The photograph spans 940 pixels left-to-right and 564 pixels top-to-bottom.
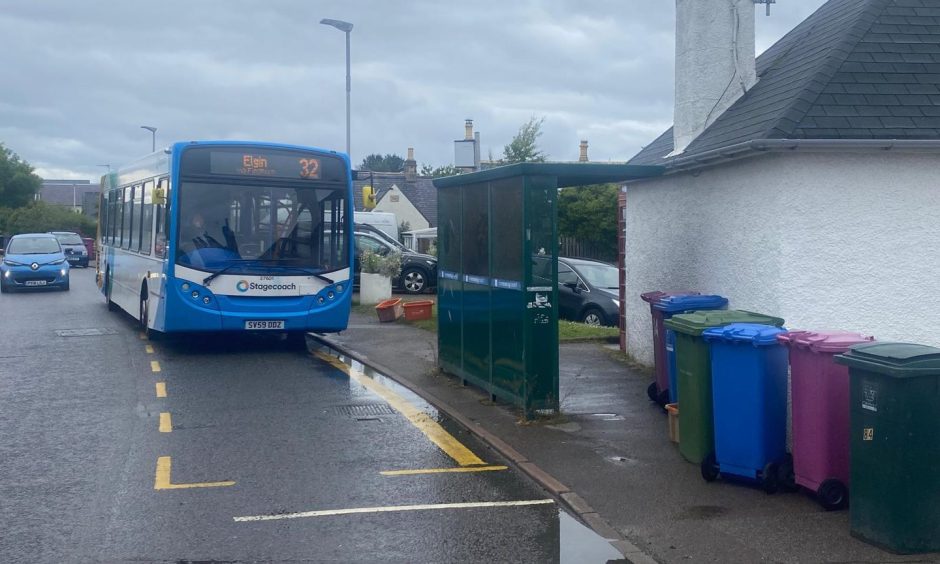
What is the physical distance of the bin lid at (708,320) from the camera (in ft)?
25.2

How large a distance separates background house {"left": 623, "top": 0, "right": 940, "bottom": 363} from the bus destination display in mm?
5663

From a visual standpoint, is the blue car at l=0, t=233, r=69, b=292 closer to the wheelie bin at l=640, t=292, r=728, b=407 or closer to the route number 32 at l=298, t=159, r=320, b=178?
the route number 32 at l=298, t=159, r=320, b=178

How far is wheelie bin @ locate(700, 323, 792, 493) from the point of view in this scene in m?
7.11

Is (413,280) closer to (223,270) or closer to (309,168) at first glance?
(309,168)

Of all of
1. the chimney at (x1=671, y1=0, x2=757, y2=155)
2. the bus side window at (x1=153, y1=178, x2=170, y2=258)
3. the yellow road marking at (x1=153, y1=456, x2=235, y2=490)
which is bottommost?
the yellow road marking at (x1=153, y1=456, x2=235, y2=490)

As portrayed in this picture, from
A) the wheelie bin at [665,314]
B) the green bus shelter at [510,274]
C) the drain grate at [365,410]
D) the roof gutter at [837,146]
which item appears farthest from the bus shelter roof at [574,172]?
the drain grate at [365,410]

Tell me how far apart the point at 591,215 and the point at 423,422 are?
70.1 ft

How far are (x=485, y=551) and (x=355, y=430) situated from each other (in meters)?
3.70

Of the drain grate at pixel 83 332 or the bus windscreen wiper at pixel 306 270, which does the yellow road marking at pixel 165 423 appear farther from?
the drain grate at pixel 83 332

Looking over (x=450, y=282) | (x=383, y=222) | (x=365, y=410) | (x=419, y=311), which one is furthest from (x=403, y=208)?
(x=365, y=410)

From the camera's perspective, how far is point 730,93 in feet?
38.5

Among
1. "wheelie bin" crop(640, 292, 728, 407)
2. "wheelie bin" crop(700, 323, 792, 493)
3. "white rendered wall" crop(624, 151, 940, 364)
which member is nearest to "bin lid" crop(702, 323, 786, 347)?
"wheelie bin" crop(700, 323, 792, 493)

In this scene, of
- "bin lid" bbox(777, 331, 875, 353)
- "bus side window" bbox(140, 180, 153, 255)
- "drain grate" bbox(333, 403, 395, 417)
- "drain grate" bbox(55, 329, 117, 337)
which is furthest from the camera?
"drain grate" bbox(55, 329, 117, 337)

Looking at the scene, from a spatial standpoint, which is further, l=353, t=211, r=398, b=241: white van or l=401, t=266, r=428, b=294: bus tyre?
l=353, t=211, r=398, b=241: white van
